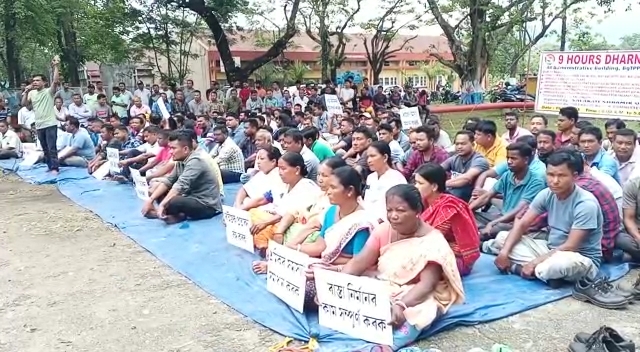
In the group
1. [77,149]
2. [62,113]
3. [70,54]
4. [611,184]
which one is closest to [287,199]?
[611,184]

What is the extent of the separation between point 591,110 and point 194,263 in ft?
18.8

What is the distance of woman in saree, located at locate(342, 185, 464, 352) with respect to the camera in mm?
3260

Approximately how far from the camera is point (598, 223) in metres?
4.02

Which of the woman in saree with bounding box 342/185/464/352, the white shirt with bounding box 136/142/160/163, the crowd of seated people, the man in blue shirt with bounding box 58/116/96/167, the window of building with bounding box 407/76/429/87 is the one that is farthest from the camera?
the window of building with bounding box 407/76/429/87

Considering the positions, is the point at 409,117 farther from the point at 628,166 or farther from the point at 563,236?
the point at 563,236

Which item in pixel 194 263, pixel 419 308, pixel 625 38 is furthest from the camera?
pixel 625 38

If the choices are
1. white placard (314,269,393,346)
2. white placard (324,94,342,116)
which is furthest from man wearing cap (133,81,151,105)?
white placard (314,269,393,346)

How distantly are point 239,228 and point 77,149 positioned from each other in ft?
20.7

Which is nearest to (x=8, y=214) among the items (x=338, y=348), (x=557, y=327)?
(x=338, y=348)

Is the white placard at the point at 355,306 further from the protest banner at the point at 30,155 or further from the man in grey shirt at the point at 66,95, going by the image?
the man in grey shirt at the point at 66,95

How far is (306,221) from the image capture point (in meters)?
4.55

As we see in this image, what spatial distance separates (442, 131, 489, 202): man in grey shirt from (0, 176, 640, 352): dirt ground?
1.81m

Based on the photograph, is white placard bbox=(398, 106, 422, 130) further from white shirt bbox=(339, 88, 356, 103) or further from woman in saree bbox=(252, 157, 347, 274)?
woman in saree bbox=(252, 157, 347, 274)

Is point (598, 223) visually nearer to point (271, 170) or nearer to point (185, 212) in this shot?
point (271, 170)
